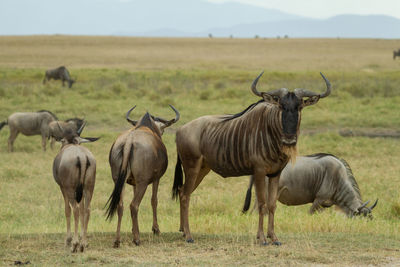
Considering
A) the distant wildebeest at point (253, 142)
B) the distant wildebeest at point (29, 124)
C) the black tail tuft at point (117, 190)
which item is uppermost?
the distant wildebeest at point (253, 142)

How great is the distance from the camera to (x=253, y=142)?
6766 millimetres

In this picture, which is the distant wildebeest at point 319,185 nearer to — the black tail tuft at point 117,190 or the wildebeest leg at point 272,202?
the wildebeest leg at point 272,202

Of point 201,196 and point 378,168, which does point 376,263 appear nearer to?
point 201,196

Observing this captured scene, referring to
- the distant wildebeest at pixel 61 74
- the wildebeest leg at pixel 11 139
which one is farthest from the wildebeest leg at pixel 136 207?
the distant wildebeest at pixel 61 74

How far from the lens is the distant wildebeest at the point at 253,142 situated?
6383 mm

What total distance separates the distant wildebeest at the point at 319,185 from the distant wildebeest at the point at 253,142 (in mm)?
2857

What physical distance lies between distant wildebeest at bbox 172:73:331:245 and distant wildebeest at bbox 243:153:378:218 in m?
2.86

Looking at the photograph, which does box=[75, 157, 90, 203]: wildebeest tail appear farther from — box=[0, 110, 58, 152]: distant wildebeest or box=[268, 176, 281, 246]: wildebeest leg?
box=[0, 110, 58, 152]: distant wildebeest

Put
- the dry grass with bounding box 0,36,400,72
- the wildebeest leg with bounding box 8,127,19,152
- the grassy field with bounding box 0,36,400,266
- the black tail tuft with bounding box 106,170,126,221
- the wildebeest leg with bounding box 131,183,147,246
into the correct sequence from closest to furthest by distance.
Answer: the grassy field with bounding box 0,36,400,266, the black tail tuft with bounding box 106,170,126,221, the wildebeest leg with bounding box 131,183,147,246, the wildebeest leg with bounding box 8,127,19,152, the dry grass with bounding box 0,36,400,72

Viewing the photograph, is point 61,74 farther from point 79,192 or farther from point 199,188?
point 79,192

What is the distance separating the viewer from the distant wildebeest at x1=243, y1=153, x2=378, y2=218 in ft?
32.1

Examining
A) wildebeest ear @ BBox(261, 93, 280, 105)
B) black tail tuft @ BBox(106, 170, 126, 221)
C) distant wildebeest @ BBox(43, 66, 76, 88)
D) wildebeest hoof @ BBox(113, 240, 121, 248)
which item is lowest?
wildebeest hoof @ BBox(113, 240, 121, 248)

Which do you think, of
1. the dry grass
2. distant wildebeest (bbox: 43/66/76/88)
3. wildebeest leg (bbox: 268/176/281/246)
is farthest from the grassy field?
the dry grass

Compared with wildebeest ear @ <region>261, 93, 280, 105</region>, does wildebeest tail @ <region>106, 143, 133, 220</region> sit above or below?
below
